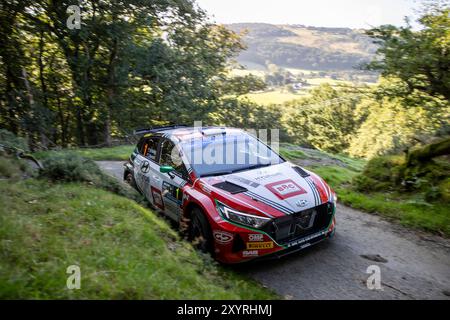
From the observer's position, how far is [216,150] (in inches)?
271

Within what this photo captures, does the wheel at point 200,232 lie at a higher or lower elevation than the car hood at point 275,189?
lower

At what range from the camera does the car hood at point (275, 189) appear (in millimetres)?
5426

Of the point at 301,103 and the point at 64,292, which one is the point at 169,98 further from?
the point at 301,103

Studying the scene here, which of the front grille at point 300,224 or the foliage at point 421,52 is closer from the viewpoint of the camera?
the front grille at point 300,224

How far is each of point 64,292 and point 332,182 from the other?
8.39m

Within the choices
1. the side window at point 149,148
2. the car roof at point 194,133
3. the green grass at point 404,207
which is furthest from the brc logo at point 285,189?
the side window at point 149,148

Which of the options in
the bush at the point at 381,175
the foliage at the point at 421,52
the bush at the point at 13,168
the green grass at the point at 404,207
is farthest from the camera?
the foliage at the point at 421,52

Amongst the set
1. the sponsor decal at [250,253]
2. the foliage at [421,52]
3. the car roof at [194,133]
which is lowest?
the sponsor decal at [250,253]

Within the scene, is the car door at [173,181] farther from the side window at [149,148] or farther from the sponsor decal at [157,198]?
the side window at [149,148]

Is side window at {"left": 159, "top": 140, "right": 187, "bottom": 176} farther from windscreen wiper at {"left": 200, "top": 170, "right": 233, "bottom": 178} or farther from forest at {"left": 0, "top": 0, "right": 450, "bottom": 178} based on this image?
forest at {"left": 0, "top": 0, "right": 450, "bottom": 178}

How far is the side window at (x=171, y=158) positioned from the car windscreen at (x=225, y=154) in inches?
7.3

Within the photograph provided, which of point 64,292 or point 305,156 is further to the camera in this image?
point 305,156

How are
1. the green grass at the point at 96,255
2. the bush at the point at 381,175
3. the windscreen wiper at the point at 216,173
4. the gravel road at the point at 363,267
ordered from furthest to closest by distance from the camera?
the bush at the point at 381,175
the windscreen wiper at the point at 216,173
the gravel road at the point at 363,267
the green grass at the point at 96,255

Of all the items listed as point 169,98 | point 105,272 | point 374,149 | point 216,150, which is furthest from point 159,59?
point 374,149
